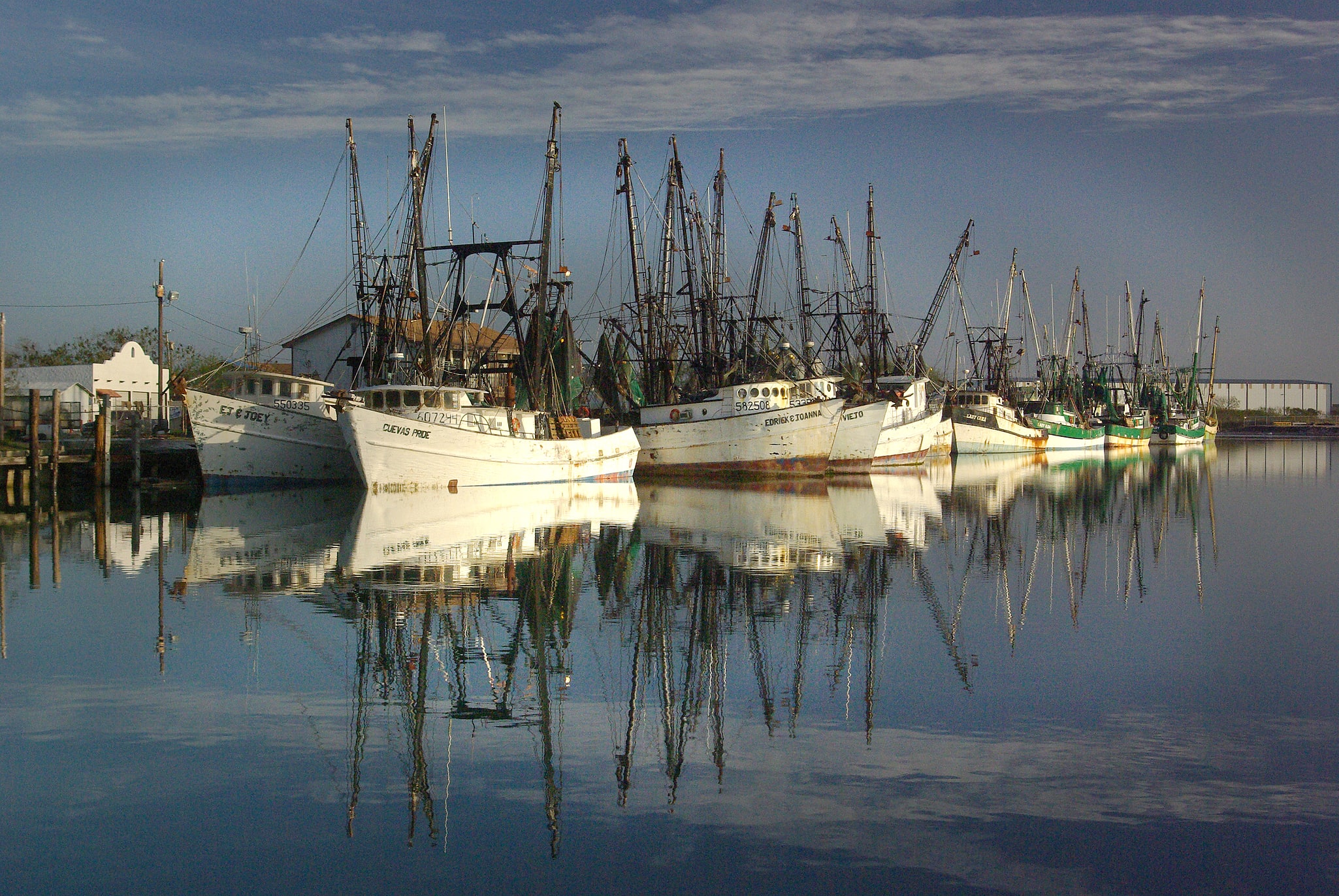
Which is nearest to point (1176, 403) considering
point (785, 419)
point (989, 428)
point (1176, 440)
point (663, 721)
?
point (1176, 440)

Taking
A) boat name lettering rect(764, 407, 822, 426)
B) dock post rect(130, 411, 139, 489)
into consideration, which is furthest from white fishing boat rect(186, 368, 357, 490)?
Answer: boat name lettering rect(764, 407, 822, 426)

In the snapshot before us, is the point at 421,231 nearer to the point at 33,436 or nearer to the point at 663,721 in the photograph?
the point at 33,436

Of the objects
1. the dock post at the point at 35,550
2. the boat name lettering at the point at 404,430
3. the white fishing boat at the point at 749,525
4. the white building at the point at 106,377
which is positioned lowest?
the dock post at the point at 35,550

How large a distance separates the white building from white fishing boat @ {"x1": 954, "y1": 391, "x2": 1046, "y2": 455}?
41.5m

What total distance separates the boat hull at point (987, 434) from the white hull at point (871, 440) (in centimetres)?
1398

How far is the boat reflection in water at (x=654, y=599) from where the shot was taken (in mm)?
9125

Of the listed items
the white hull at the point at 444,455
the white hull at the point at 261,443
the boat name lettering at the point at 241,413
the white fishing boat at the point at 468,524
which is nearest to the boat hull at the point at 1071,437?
the white fishing boat at the point at 468,524

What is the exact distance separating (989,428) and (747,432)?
29872mm

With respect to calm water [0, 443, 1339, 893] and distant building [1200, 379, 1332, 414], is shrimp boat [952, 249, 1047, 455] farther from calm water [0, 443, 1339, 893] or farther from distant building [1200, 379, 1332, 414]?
distant building [1200, 379, 1332, 414]

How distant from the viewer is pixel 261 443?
34.7 m

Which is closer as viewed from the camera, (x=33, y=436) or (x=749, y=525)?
(x=749, y=525)

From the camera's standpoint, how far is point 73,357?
239 ft

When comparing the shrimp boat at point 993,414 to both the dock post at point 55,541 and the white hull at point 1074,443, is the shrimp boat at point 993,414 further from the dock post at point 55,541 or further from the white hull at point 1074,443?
the dock post at point 55,541

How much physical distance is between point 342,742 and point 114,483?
30522 mm
